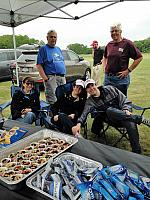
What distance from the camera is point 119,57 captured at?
2.91 m

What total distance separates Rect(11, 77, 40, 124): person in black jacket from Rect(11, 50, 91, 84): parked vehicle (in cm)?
306

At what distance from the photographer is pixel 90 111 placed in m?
2.56

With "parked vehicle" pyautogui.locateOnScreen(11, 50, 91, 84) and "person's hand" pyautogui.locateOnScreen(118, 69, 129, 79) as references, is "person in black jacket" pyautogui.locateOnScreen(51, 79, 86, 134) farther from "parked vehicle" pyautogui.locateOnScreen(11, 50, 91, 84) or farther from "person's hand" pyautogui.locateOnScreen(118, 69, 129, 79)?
"parked vehicle" pyautogui.locateOnScreen(11, 50, 91, 84)

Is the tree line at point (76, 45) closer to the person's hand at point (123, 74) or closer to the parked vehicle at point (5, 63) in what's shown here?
the parked vehicle at point (5, 63)

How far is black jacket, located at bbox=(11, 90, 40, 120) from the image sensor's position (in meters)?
2.93

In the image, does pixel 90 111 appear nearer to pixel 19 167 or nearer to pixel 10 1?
pixel 19 167

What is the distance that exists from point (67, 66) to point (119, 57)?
4.73 meters

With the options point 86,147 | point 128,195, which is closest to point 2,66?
point 86,147

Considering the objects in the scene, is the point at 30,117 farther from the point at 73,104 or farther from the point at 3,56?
the point at 3,56

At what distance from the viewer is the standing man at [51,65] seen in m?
3.36

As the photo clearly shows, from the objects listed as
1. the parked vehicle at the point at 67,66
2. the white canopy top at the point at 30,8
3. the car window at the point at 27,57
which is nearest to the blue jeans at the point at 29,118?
the white canopy top at the point at 30,8

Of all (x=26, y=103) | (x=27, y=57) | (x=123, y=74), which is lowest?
(x=26, y=103)

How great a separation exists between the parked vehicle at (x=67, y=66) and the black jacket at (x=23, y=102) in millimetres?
3053

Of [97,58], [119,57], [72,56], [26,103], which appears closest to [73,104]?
[26,103]
